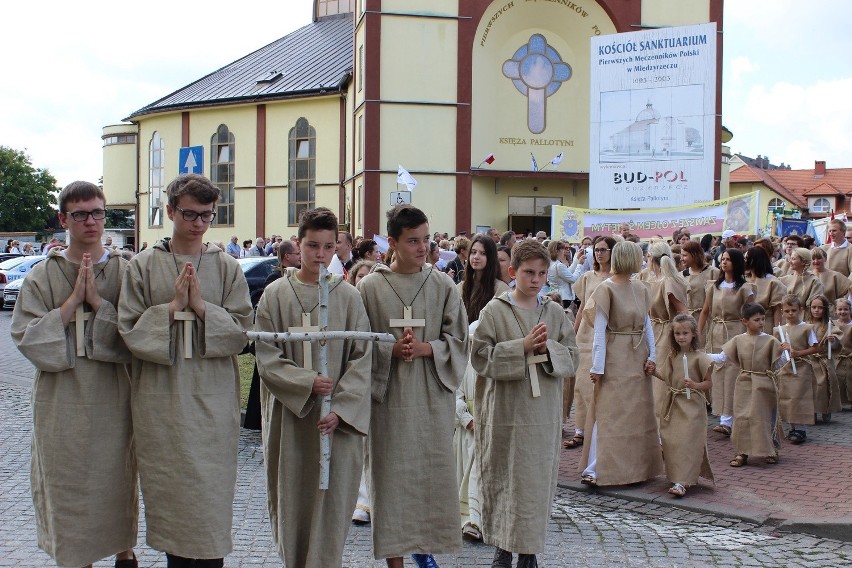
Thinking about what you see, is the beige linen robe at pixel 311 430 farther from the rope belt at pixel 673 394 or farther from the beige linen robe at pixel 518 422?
the rope belt at pixel 673 394

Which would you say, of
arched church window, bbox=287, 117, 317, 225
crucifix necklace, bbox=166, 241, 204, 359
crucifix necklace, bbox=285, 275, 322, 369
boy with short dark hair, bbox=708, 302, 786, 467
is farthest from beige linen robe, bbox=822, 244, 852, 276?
arched church window, bbox=287, 117, 317, 225

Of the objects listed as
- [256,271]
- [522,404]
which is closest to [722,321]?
[522,404]

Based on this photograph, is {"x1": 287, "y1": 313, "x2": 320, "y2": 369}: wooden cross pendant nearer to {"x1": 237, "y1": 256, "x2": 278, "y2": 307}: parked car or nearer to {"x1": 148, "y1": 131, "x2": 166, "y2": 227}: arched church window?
{"x1": 237, "y1": 256, "x2": 278, "y2": 307}: parked car

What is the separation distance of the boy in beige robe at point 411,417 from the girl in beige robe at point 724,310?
5.78 m

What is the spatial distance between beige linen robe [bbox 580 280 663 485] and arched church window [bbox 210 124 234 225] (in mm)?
34736

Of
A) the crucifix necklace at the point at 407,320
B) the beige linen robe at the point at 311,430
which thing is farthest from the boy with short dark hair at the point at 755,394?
the beige linen robe at the point at 311,430

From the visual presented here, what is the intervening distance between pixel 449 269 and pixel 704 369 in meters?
6.41

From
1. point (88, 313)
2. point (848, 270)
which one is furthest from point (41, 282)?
point (848, 270)

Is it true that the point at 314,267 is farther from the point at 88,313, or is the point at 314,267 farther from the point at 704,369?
the point at 704,369

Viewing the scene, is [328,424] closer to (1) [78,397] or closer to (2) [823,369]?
(1) [78,397]

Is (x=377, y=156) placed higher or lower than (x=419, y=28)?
lower

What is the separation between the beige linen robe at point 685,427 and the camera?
7.77 m

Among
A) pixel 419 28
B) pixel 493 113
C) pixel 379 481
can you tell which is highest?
pixel 419 28

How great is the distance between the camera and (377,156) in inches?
1230
